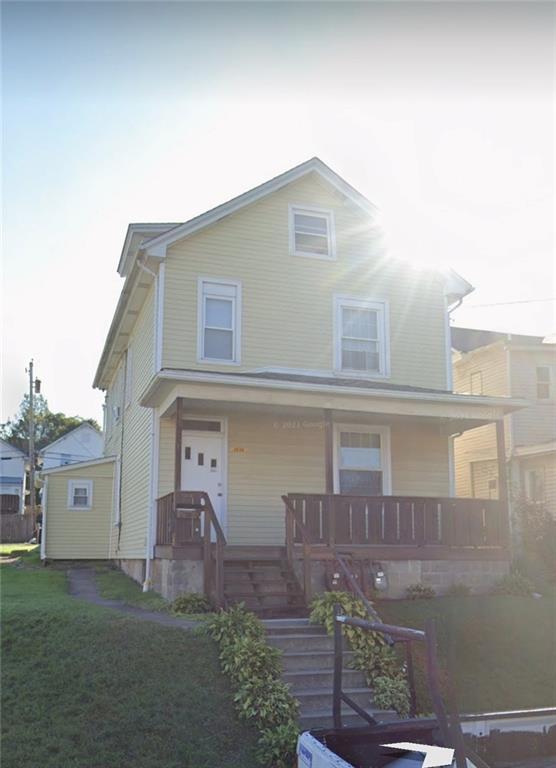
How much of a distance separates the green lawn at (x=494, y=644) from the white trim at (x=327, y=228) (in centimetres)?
726

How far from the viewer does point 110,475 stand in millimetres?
20906

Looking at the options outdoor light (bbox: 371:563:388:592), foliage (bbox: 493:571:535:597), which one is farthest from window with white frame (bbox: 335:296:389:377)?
foliage (bbox: 493:571:535:597)

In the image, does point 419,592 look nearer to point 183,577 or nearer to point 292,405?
point 292,405

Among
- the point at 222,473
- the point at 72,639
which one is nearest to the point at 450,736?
the point at 72,639

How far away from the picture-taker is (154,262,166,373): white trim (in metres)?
14.6

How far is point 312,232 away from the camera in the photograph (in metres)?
16.5

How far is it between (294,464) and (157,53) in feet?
36.3

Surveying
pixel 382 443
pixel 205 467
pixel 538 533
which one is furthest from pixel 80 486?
pixel 538 533

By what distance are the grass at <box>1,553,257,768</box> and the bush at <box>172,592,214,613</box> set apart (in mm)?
1162

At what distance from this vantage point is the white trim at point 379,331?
1596 centimetres

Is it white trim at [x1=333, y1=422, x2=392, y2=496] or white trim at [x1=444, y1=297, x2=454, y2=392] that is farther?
white trim at [x1=444, y1=297, x2=454, y2=392]

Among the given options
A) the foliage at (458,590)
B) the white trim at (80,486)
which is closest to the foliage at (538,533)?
the foliage at (458,590)

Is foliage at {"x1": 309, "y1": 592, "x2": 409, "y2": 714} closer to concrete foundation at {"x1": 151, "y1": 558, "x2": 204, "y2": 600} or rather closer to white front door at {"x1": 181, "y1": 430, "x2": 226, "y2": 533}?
concrete foundation at {"x1": 151, "y1": 558, "x2": 204, "y2": 600}

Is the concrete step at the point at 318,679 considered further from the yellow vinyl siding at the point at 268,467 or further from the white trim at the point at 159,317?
the white trim at the point at 159,317
